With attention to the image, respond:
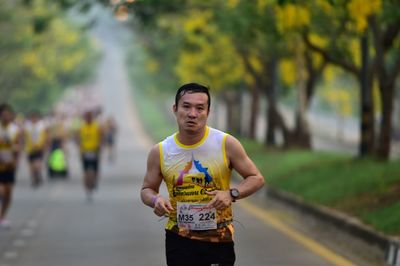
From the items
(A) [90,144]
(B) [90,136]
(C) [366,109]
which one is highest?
(C) [366,109]

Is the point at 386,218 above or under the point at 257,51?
under

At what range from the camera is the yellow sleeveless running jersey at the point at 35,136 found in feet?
94.3

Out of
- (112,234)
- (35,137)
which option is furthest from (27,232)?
(35,137)

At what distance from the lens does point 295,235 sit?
17.7 m

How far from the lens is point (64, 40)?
7469 centimetres

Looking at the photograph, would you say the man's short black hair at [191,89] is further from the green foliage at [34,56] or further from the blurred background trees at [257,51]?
the green foliage at [34,56]

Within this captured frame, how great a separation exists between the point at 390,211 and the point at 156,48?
41.7m

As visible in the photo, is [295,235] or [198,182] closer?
[198,182]

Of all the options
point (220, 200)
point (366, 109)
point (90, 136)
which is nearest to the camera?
point (220, 200)

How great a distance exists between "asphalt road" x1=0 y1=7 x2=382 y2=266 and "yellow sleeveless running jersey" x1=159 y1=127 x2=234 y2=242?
4.35 feet

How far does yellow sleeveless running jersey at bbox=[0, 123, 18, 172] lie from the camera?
61.8 ft

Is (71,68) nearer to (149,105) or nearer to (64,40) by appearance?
(64,40)

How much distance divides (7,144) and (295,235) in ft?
15.8

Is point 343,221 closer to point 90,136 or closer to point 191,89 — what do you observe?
point 90,136
